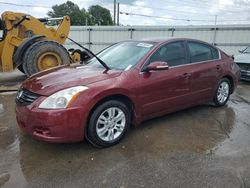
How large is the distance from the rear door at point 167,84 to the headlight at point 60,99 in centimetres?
109

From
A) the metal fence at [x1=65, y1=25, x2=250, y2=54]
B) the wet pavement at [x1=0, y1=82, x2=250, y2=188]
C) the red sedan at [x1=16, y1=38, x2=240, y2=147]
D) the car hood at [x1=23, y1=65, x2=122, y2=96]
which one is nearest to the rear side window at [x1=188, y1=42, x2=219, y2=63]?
the red sedan at [x1=16, y1=38, x2=240, y2=147]

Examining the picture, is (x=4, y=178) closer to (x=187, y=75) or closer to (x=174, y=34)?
(x=187, y=75)

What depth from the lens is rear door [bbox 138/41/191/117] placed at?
4102mm

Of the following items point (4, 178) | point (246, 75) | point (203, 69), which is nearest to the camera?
point (4, 178)

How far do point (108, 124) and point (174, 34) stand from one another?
10927 mm

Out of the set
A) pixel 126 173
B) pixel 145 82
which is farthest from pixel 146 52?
pixel 126 173

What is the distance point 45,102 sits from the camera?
3.33 metres

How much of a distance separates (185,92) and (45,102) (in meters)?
2.51

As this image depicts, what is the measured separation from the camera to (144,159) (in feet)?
11.4

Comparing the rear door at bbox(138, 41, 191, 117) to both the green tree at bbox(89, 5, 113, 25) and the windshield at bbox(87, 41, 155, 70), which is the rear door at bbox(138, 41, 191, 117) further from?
the green tree at bbox(89, 5, 113, 25)

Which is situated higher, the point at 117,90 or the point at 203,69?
the point at 203,69

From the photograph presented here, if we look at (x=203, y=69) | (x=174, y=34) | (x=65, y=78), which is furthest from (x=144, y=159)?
(x=174, y=34)

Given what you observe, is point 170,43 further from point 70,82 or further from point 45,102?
point 45,102

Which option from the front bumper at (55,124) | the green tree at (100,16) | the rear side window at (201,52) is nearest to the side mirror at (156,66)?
the rear side window at (201,52)
